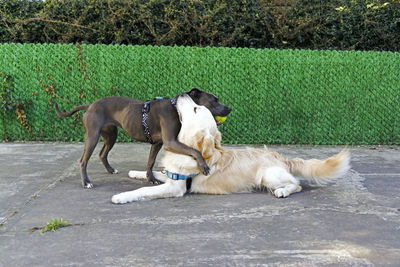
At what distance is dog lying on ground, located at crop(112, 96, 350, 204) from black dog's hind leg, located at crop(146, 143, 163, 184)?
0.96ft

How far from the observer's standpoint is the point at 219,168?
154 inches

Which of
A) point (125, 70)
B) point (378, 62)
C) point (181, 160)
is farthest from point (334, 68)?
point (181, 160)

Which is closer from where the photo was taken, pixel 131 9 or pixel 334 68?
pixel 334 68

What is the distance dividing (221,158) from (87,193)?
1.45 meters

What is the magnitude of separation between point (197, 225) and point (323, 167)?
1730 millimetres

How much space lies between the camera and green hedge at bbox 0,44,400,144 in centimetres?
696

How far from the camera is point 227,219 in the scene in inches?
126

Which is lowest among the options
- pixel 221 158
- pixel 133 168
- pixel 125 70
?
pixel 133 168

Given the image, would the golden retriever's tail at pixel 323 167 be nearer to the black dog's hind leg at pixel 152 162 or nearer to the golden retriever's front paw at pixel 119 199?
the black dog's hind leg at pixel 152 162

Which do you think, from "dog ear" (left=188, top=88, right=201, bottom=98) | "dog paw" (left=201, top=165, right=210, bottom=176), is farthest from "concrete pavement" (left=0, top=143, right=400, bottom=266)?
"dog ear" (left=188, top=88, right=201, bottom=98)

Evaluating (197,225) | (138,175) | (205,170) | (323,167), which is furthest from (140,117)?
(323,167)

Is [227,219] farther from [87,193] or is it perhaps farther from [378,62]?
[378,62]

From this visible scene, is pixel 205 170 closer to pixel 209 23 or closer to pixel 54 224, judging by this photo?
pixel 54 224

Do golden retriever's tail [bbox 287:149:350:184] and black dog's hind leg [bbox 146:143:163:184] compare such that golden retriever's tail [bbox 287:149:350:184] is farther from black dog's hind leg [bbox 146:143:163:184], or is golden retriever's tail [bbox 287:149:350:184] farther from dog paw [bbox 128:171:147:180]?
dog paw [bbox 128:171:147:180]
